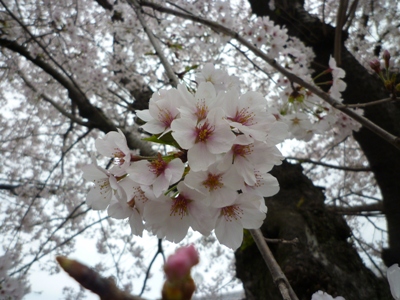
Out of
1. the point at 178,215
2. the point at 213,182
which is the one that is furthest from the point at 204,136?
the point at 178,215

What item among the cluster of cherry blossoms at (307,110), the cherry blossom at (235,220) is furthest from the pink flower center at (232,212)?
the cluster of cherry blossoms at (307,110)

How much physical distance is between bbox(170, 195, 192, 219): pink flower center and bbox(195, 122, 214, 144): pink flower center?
170 mm

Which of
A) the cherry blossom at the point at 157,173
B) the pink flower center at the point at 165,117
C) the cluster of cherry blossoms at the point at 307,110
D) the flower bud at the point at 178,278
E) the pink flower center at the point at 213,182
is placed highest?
the cluster of cherry blossoms at the point at 307,110

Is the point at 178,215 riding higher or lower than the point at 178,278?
higher

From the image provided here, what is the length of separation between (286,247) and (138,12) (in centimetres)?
175

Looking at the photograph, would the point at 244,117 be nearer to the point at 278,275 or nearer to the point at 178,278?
the point at 278,275

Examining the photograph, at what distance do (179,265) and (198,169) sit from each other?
0.46m

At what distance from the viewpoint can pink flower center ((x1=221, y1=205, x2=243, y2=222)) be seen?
852 millimetres

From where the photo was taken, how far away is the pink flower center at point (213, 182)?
2.52ft

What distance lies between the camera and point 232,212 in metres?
0.85

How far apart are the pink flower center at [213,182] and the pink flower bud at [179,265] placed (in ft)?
1.57

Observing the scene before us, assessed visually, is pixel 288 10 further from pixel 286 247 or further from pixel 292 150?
pixel 292 150

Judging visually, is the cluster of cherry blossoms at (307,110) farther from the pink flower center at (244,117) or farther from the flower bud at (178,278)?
the flower bud at (178,278)

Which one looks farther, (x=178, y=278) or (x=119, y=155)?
(x=119, y=155)
